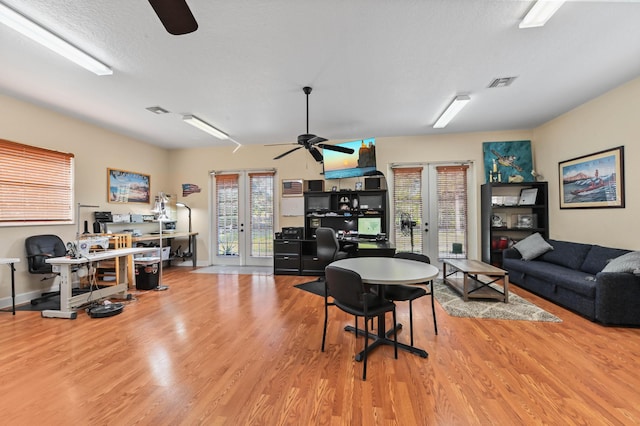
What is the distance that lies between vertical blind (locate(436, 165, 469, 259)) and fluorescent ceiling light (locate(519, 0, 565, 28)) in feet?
12.4

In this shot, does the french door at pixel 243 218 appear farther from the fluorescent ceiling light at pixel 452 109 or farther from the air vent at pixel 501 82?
the air vent at pixel 501 82

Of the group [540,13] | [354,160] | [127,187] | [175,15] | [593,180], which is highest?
[540,13]

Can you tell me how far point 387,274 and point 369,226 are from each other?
11.6 ft

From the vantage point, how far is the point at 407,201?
6.06 meters

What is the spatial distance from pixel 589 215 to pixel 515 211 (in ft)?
4.57

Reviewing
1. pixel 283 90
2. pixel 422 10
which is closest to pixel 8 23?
pixel 283 90

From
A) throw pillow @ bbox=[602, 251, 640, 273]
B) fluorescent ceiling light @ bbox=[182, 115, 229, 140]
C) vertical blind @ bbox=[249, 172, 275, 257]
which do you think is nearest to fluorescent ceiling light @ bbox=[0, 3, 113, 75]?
fluorescent ceiling light @ bbox=[182, 115, 229, 140]

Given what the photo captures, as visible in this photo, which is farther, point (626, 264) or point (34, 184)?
point (34, 184)

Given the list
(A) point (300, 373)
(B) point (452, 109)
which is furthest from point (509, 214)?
(A) point (300, 373)

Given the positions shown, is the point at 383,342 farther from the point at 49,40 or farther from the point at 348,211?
the point at 49,40

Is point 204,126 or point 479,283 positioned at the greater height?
point 204,126

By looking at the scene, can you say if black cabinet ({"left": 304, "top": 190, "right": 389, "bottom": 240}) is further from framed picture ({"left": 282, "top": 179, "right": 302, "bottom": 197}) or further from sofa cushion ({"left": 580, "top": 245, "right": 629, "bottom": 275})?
sofa cushion ({"left": 580, "top": 245, "right": 629, "bottom": 275})

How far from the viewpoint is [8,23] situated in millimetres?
2268

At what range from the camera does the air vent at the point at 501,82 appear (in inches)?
135
